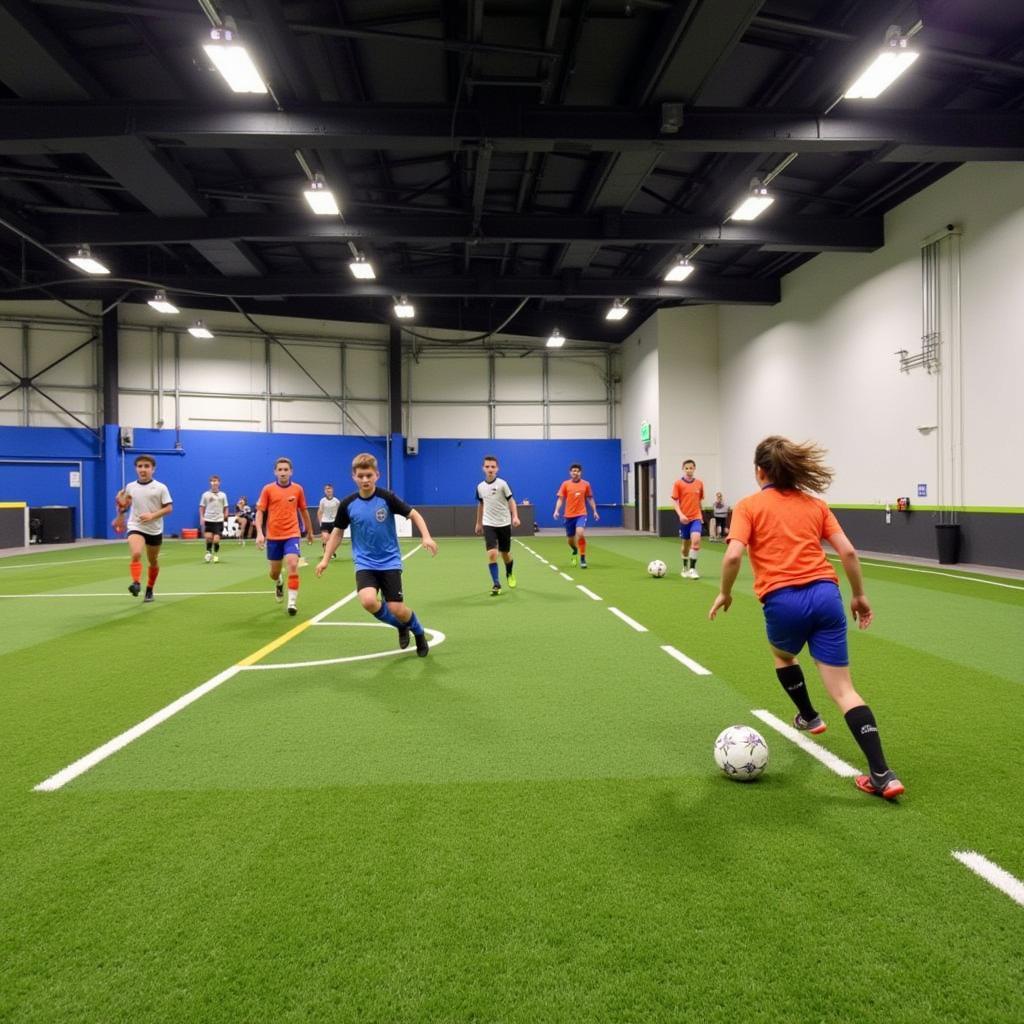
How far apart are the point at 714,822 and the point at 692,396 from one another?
90.3ft

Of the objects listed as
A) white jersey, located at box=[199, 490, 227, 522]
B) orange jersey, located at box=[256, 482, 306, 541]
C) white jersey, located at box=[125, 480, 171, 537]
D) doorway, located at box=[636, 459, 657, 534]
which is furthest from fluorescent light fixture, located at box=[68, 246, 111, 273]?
doorway, located at box=[636, 459, 657, 534]

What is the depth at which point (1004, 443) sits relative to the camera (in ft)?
49.3

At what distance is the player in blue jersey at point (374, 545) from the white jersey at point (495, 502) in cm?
496

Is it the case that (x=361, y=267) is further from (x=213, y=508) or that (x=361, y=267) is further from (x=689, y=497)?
(x=689, y=497)

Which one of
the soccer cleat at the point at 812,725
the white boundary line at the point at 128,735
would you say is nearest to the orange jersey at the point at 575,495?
the white boundary line at the point at 128,735

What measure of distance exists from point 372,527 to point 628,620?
4.02 m

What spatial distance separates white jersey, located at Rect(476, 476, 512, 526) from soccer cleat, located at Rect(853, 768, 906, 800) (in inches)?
347

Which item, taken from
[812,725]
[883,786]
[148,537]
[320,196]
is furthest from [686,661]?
[320,196]

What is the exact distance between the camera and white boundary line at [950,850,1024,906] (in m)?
2.85

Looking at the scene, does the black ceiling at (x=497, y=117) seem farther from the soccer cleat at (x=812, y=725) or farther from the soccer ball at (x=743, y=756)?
the soccer ball at (x=743, y=756)

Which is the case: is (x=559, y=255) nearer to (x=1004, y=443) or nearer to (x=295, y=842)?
(x=1004, y=443)

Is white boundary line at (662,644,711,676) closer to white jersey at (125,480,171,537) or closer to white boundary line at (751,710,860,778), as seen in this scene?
white boundary line at (751,710,860,778)

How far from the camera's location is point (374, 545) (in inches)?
285

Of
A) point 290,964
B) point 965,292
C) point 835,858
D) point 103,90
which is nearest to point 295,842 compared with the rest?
point 290,964
